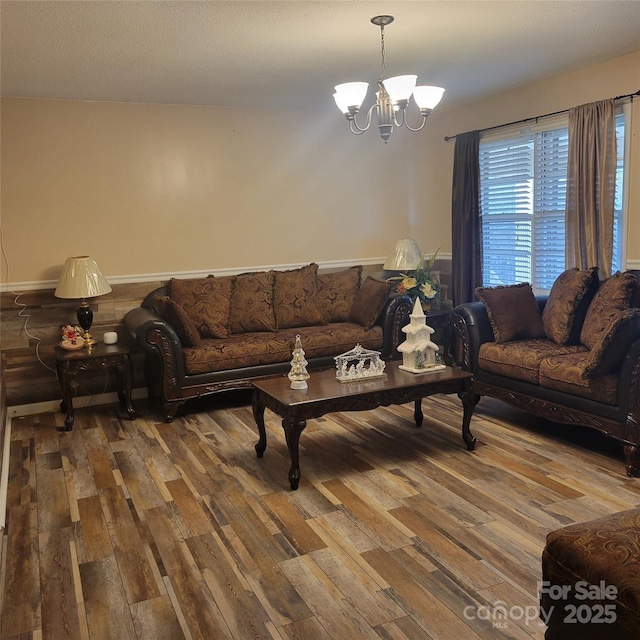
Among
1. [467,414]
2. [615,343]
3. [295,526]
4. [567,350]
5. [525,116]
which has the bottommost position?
[295,526]

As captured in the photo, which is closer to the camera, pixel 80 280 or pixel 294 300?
pixel 80 280

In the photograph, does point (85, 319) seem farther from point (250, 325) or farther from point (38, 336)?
point (250, 325)

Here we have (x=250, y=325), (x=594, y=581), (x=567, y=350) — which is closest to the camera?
(x=594, y=581)

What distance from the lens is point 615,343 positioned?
11.7ft

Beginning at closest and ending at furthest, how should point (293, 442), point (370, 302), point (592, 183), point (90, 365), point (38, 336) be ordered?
point (293, 442), point (592, 183), point (90, 365), point (38, 336), point (370, 302)

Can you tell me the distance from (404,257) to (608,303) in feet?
7.44

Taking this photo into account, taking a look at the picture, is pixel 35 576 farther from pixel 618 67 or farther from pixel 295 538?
pixel 618 67

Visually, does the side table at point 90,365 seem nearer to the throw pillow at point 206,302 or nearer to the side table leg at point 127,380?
the side table leg at point 127,380

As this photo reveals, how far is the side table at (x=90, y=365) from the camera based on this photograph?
15.2ft

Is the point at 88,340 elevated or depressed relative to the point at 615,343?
depressed

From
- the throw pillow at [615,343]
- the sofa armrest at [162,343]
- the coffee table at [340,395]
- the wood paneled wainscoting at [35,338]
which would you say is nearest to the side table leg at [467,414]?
the coffee table at [340,395]

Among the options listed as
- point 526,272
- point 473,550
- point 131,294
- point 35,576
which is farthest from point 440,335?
point 35,576

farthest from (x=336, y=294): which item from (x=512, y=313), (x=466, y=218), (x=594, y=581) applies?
(x=594, y=581)

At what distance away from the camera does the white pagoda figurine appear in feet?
13.2
